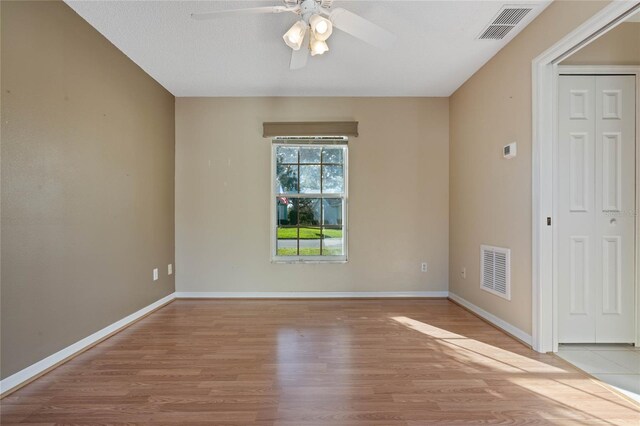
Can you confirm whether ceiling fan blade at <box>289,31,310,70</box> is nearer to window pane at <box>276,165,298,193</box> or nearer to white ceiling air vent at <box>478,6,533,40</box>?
white ceiling air vent at <box>478,6,533,40</box>

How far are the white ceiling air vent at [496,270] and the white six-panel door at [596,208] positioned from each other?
0.37 metres

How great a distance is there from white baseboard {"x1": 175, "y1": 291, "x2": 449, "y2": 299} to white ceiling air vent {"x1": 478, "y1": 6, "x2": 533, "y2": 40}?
109 inches

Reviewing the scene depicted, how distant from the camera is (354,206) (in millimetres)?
3729

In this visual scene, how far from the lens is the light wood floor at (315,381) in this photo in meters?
1.54

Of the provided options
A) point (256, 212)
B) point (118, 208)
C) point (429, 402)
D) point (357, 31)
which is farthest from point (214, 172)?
point (429, 402)

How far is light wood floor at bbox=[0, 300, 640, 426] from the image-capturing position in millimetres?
1538

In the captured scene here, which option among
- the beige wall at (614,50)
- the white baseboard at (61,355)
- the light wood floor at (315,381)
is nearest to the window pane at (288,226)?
the light wood floor at (315,381)

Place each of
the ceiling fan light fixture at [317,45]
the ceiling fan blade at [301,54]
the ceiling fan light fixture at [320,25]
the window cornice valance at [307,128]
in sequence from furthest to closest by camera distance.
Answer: the window cornice valance at [307,128]
the ceiling fan blade at [301,54]
the ceiling fan light fixture at [317,45]
the ceiling fan light fixture at [320,25]

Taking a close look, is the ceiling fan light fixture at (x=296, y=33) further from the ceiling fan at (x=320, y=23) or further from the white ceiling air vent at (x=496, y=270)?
the white ceiling air vent at (x=496, y=270)

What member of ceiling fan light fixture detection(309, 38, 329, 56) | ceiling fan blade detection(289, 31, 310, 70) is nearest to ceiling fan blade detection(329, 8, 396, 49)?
ceiling fan light fixture detection(309, 38, 329, 56)

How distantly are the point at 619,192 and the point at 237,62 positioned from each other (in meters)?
3.37

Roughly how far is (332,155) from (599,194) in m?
2.56

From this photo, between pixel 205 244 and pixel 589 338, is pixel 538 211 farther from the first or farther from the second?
pixel 205 244

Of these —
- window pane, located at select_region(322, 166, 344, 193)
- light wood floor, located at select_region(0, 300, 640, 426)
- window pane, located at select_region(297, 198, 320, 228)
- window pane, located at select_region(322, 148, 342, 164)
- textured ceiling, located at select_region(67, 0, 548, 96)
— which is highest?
textured ceiling, located at select_region(67, 0, 548, 96)
